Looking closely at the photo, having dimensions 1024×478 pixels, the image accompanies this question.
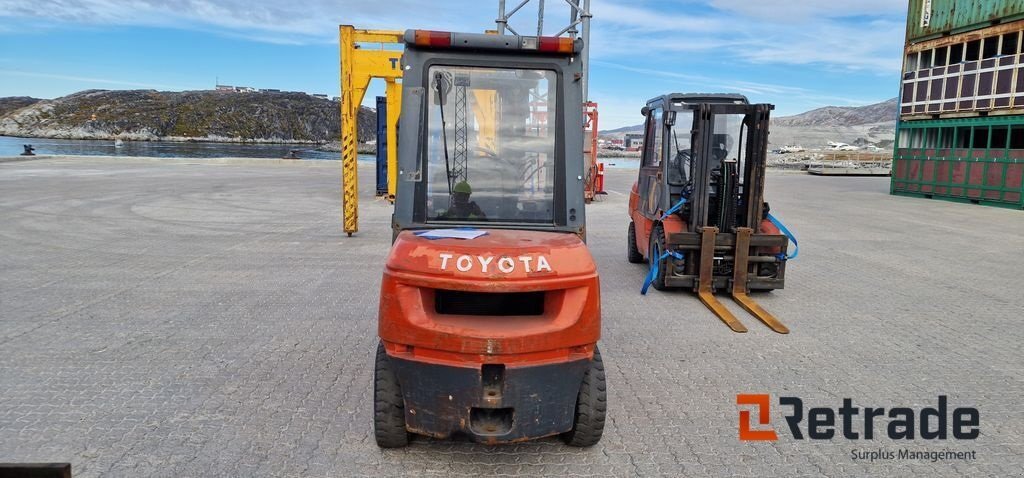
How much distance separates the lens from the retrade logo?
430 cm

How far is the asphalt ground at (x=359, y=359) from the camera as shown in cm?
387

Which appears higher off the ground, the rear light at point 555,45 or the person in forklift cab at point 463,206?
the rear light at point 555,45

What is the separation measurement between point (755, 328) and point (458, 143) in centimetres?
420

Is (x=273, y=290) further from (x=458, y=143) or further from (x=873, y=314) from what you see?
(x=873, y=314)

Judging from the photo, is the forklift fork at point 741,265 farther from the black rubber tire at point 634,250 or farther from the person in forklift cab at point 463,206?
the person in forklift cab at point 463,206

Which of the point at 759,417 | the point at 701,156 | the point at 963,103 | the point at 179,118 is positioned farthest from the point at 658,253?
the point at 179,118

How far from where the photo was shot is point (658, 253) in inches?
326

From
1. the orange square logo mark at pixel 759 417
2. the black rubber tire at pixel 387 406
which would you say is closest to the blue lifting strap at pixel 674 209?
the orange square logo mark at pixel 759 417

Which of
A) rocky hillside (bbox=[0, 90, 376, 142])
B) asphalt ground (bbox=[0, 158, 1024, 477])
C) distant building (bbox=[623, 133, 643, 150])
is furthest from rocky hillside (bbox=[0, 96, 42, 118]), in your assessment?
asphalt ground (bbox=[0, 158, 1024, 477])

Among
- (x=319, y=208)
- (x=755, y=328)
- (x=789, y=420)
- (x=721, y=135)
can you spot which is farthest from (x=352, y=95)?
(x=789, y=420)

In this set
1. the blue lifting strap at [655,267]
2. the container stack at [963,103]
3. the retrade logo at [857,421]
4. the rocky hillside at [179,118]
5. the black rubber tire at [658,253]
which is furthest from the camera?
the rocky hillside at [179,118]

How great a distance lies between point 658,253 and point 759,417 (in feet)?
12.9

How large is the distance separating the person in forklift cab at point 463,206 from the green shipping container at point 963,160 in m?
20.0

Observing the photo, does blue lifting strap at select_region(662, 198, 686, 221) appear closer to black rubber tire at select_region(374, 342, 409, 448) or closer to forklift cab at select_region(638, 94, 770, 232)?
forklift cab at select_region(638, 94, 770, 232)
